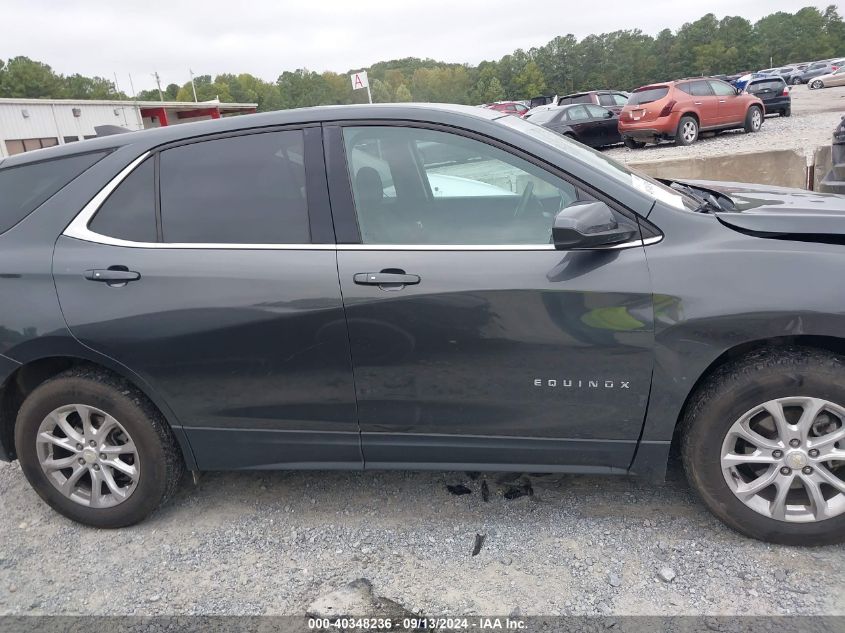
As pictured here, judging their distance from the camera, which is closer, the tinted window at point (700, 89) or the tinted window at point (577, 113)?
the tinted window at point (700, 89)

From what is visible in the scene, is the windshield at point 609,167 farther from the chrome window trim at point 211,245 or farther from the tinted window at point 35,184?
the tinted window at point 35,184

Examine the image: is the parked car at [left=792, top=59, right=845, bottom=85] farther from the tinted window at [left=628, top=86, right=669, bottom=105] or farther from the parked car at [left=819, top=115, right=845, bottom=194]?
the parked car at [left=819, top=115, right=845, bottom=194]

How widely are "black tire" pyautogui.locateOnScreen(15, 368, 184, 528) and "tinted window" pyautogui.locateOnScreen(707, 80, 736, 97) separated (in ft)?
60.1

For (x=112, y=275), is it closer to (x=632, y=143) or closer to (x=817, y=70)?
(x=632, y=143)

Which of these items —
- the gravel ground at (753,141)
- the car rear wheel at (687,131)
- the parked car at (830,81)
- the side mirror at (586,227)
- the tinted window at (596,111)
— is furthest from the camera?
the parked car at (830,81)

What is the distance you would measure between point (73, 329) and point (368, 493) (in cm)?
157

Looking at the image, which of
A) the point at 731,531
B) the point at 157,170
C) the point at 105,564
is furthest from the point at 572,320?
the point at 105,564

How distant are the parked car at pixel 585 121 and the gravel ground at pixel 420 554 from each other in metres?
16.0

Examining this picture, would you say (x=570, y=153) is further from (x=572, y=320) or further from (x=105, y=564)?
(x=105, y=564)

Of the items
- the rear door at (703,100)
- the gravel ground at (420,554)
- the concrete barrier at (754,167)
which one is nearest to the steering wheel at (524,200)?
the gravel ground at (420,554)

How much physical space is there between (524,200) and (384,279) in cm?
69

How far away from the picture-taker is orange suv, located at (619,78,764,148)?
53.9 feet

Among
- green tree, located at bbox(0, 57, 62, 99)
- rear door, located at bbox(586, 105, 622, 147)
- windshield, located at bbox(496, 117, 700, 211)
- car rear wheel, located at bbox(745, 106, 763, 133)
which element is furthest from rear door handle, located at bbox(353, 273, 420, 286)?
green tree, located at bbox(0, 57, 62, 99)

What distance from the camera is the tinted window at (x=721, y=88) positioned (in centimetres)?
1739
